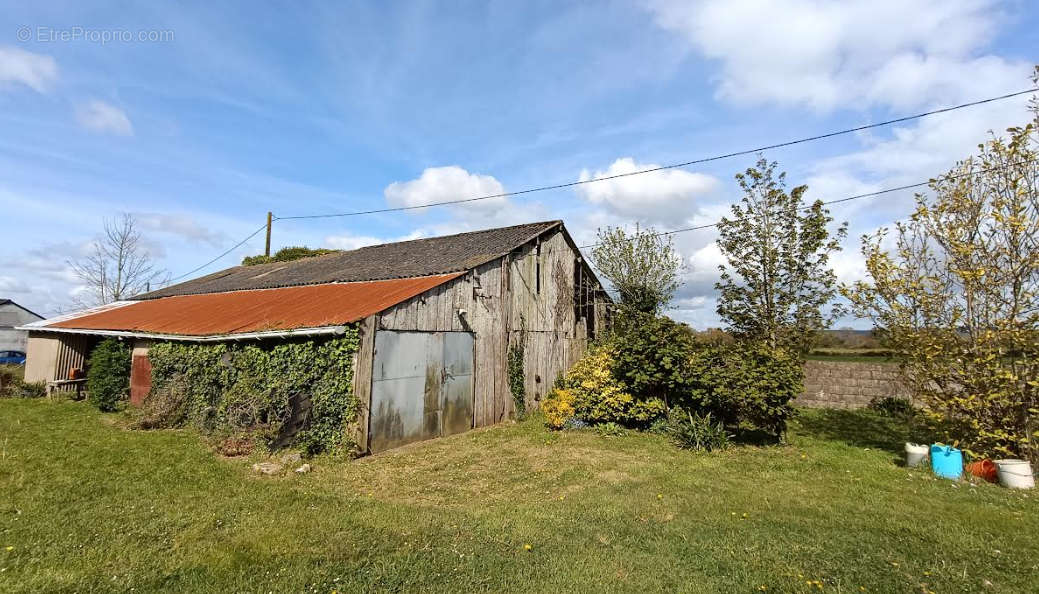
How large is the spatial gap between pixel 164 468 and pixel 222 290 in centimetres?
1459

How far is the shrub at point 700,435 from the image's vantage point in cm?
1012

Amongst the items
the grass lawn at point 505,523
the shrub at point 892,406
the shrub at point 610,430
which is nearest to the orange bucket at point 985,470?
the grass lawn at point 505,523

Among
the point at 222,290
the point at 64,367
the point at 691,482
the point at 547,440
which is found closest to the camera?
the point at 691,482

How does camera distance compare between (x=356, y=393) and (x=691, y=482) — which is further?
(x=356, y=393)

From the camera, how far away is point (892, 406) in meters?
14.9

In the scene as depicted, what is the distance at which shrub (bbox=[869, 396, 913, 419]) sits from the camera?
14.3 meters

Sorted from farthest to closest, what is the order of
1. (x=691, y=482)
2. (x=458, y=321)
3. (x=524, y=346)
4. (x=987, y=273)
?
(x=524, y=346), (x=458, y=321), (x=987, y=273), (x=691, y=482)

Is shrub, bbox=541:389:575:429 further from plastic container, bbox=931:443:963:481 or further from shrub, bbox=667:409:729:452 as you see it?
plastic container, bbox=931:443:963:481

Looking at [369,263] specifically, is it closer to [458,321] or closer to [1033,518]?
[458,321]

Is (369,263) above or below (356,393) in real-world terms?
above

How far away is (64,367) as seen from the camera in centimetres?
1678

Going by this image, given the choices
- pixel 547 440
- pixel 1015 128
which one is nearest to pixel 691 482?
pixel 547 440

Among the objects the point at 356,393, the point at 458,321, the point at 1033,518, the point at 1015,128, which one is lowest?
the point at 1033,518

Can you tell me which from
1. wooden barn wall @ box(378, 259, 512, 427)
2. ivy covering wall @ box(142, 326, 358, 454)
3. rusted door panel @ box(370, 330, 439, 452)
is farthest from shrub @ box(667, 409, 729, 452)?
ivy covering wall @ box(142, 326, 358, 454)
